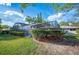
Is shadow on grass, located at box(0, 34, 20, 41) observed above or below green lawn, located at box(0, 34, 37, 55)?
above

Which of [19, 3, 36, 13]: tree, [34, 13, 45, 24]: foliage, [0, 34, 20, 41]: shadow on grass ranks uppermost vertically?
[19, 3, 36, 13]: tree

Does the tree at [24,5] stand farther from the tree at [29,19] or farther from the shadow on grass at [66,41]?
the shadow on grass at [66,41]

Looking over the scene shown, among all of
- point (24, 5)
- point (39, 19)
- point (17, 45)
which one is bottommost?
point (17, 45)

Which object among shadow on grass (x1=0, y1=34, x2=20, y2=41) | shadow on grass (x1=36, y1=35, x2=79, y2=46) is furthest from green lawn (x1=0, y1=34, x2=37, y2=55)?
shadow on grass (x1=36, y1=35, x2=79, y2=46)

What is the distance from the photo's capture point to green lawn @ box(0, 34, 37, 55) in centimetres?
147

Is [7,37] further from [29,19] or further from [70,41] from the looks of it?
[70,41]

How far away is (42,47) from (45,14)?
1.02ft

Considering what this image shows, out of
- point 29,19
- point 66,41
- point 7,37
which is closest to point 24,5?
point 29,19

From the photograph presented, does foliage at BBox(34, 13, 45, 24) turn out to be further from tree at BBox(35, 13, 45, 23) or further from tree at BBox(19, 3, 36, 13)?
tree at BBox(19, 3, 36, 13)

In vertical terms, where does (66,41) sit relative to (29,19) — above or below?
below

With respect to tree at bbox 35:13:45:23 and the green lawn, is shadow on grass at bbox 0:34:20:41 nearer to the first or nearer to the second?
the green lawn

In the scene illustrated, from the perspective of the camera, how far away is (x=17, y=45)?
1484 millimetres

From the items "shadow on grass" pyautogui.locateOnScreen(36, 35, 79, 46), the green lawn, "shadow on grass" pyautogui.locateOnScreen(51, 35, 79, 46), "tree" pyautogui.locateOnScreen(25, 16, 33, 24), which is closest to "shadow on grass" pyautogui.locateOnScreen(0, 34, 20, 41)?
the green lawn

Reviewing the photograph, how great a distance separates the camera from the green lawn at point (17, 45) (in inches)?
58.0
